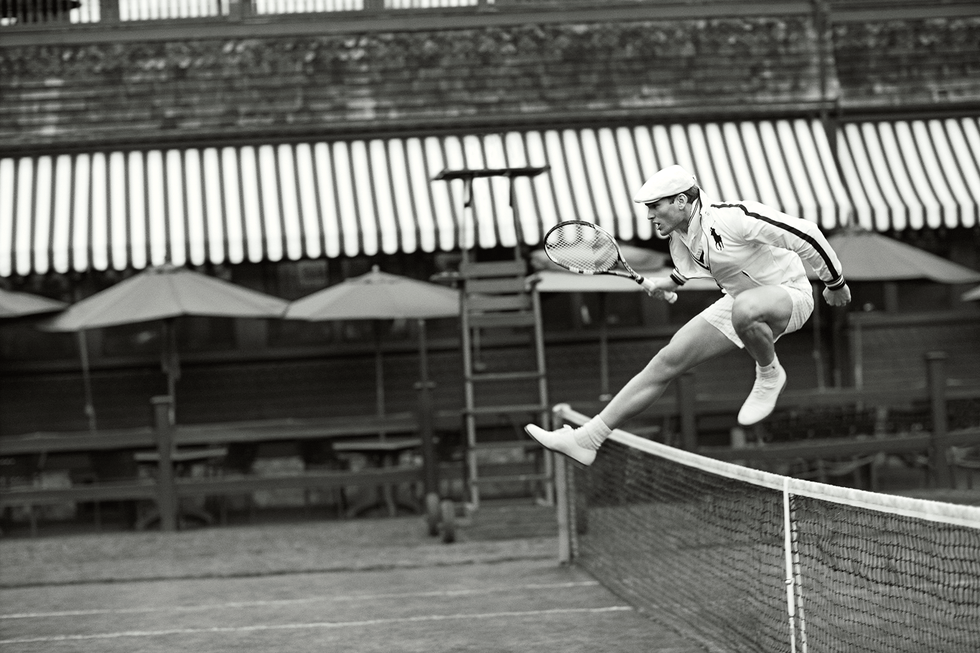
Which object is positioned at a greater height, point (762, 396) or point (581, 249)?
point (581, 249)

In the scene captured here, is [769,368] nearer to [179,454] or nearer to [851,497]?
[851,497]

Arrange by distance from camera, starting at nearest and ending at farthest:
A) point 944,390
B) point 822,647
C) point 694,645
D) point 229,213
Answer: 1. point 822,647
2. point 694,645
3. point 944,390
4. point 229,213

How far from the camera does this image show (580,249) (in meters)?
8.20

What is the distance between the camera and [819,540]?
6.84 metres

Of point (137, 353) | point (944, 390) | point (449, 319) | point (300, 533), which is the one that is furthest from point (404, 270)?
point (944, 390)

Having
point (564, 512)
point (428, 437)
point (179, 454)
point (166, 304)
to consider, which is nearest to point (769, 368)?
point (564, 512)

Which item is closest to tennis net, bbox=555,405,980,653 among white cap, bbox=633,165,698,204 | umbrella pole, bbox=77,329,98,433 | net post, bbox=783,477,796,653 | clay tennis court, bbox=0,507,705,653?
net post, bbox=783,477,796,653

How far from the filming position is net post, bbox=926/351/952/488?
538 inches

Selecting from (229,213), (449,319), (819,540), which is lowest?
(819,540)

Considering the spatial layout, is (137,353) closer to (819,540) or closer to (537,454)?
(537,454)

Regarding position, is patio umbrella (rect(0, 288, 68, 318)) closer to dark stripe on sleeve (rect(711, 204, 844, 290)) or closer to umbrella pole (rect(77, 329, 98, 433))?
umbrella pole (rect(77, 329, 98, 433))

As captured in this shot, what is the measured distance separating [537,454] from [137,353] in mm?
5336

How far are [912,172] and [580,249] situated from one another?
9.96 meters

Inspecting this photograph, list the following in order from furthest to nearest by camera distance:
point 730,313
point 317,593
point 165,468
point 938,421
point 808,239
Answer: point 938,421, point 165,468, point 317,593, point 730,313, point 808,239
